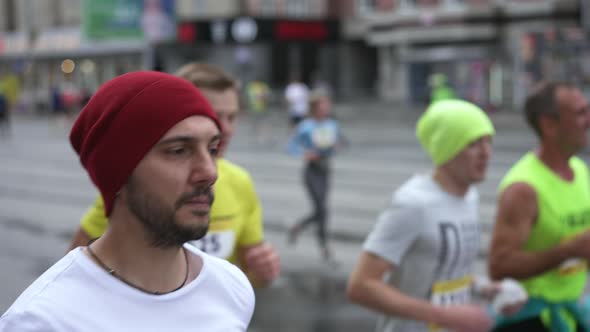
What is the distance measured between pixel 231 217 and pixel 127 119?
1721mm

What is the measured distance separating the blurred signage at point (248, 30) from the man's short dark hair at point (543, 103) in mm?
40651

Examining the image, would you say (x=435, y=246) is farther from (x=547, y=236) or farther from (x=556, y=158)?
(x=556, y=158)

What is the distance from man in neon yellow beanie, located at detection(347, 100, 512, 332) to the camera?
3.21 m

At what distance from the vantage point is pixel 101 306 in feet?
5.57

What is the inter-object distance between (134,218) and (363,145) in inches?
841

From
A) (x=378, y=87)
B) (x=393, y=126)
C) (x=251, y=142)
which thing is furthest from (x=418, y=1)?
(x=251, y=142)

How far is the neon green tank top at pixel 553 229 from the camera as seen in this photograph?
148 inches

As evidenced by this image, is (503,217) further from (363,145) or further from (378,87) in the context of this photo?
(378,87)

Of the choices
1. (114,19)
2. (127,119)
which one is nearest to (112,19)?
(114,19)

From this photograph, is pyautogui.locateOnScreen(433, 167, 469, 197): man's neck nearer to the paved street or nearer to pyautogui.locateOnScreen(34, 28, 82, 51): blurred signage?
the paved street

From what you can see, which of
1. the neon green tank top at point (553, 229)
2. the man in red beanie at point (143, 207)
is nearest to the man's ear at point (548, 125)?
the neon green tank top at point (553, 229)

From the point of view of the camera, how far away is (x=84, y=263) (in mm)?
1749

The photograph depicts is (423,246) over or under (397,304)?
over

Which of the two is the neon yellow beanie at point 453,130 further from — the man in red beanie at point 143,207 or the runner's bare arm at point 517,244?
the man in red beanie at point 143,207
